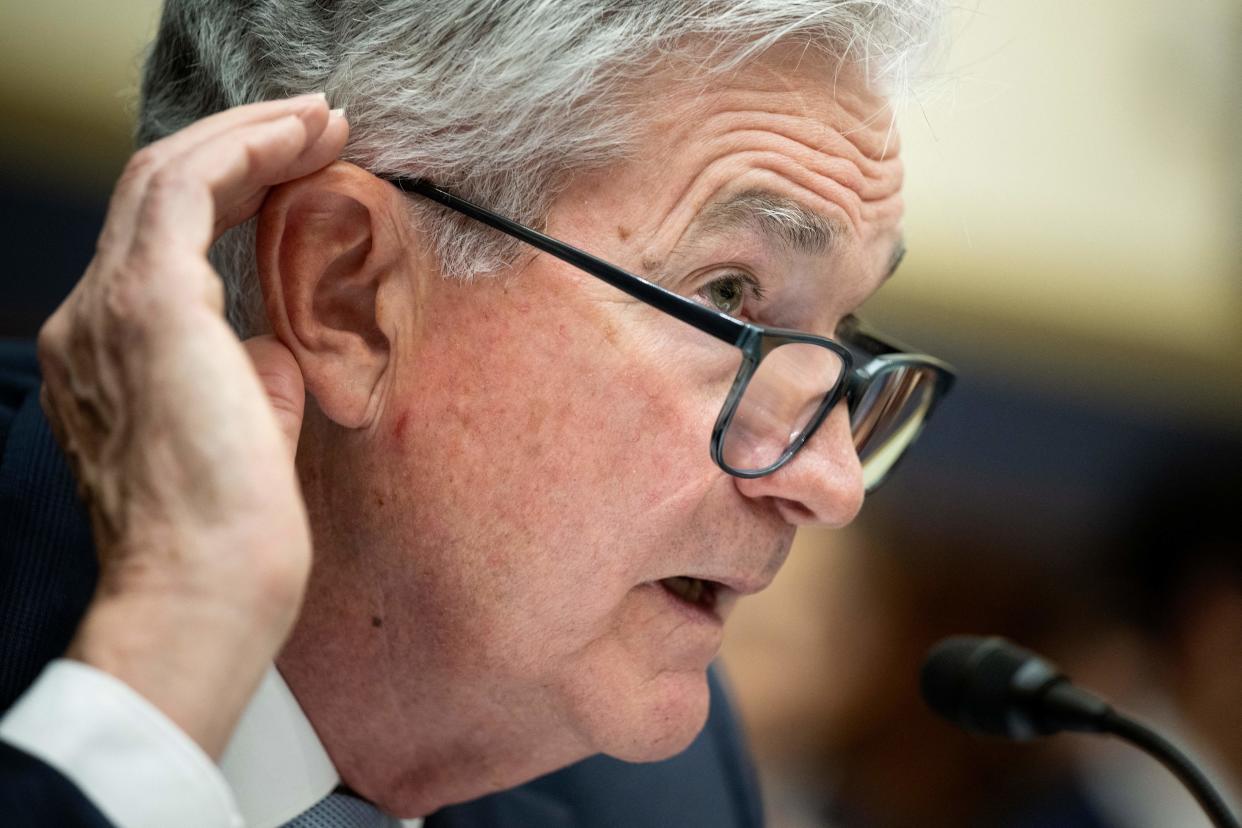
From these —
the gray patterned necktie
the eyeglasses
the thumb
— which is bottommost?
the gray patterned necktie

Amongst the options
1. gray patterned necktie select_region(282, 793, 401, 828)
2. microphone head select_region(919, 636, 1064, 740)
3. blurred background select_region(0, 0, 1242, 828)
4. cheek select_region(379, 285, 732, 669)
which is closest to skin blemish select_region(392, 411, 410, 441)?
cheek select_region(379, 285, 732, 669)

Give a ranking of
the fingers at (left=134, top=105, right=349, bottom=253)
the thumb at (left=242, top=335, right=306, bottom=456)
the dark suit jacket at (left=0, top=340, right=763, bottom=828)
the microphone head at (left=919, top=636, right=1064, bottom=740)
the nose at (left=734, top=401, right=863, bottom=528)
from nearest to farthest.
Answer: the dark suit jacket at (left=0, top=340, right=763, bottom=828), the fingers at (left=134, top=105, right=349, bottom=253), the thumb at (left=242, top=335, right=306, bottom=456), the nose at (left=734, top=401, right=863, bottom=528), the microphone head at (left=919, top=636, right=1064, bottom=740)

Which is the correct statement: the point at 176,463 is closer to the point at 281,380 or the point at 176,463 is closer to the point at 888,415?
the point at 281,380

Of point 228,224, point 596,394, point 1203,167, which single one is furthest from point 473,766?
point 1203,167

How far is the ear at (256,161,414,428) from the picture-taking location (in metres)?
1.09

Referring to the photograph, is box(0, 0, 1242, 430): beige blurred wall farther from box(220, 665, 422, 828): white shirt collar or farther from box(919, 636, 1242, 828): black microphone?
box(220, 665, 422, 828): white shirt collar

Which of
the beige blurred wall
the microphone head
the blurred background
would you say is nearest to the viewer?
the microphone head

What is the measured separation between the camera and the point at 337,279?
1.13 meters

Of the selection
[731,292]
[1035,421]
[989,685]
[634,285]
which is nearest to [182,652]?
[634,285]

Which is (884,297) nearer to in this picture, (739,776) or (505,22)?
(739,776)

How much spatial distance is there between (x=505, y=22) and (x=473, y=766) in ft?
2.39

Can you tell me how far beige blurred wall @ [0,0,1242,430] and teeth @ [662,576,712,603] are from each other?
205cm

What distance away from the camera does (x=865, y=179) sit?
120 cm

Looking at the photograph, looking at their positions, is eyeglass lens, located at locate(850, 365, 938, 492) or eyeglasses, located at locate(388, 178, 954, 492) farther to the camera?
eyeglass lens, located at locate(850, 365, 938, 492)
